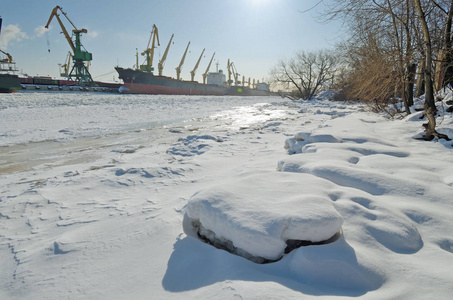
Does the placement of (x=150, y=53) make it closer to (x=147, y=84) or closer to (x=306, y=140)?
(x=147, y=84)

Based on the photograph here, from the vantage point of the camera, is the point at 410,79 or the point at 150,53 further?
the point at 150,53

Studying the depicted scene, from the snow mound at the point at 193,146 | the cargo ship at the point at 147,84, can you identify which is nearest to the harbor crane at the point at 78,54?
the cargo ship at the point at 147,84

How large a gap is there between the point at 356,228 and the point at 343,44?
6682mm

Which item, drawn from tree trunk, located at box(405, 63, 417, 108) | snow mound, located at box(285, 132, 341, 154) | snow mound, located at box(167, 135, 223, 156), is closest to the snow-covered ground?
snow mound, located at box(285, 132, 341, 154)

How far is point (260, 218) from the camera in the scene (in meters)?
1.50

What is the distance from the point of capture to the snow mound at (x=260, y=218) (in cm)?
141

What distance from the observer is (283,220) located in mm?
1430

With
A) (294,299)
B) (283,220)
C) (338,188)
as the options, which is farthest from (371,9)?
(294,299)

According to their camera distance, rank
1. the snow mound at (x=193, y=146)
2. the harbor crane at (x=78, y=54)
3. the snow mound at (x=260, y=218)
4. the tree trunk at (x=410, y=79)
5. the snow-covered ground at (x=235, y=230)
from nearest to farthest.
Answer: the snow-covered ground at (x=235, y=230) → the snow mound at (x=260, y=218) → the snow mound at (x=193, y=146) → the tree trunk at (x=410, y=79) → the harbor crane at (x=78, y=54)

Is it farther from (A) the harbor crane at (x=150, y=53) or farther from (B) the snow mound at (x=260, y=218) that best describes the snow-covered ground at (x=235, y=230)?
(A) the harbor crane at (x=150, y=53)

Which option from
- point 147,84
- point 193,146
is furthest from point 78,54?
point 193,146

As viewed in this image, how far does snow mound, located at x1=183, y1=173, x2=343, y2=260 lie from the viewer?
1405 mm

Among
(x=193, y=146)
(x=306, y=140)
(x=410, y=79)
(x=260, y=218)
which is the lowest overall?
(x=193, y=146)

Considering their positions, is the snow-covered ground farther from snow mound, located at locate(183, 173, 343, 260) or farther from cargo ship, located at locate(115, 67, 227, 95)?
cargo ship, located at locate(115, 67, 227, 95)
